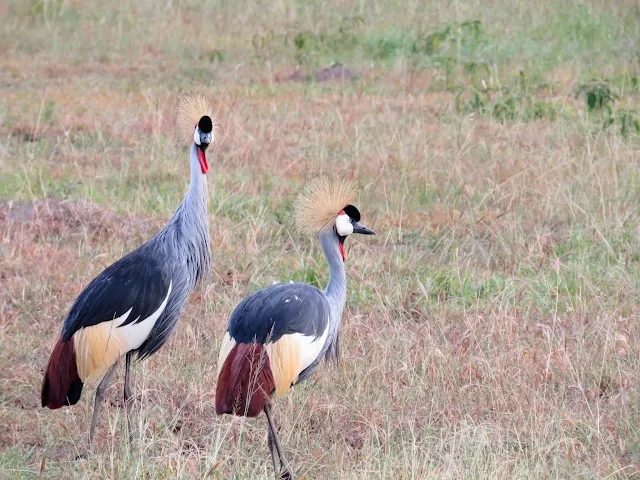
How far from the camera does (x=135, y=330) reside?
3.83 metres

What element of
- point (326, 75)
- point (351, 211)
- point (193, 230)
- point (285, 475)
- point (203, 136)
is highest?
point (326, 75)

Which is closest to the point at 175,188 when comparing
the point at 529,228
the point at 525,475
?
the point at 529,228

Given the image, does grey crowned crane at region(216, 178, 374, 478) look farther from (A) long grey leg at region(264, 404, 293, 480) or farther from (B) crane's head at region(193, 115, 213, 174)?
(B) crane's head at region(193, 115, 213, 174)

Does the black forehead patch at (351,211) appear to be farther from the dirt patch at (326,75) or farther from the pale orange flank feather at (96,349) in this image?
the dirt patch at (326,75)

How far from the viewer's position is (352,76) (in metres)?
9.07

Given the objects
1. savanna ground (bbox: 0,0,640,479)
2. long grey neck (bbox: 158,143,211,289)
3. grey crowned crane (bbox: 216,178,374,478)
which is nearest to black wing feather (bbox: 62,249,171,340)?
long grey neck (bbox: 158,143,211,289)

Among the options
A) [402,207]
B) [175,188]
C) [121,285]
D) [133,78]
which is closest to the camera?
[121,285]

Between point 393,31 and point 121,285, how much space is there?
667 cm

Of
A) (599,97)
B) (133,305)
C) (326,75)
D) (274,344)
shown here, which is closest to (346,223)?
(274,344)

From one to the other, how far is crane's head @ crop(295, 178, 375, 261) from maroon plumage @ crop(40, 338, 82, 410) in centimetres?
93

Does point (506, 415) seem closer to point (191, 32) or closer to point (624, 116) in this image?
point (624, 116)

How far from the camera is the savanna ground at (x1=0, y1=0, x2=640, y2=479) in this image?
365 centimetres

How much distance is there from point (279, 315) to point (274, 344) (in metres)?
0.10

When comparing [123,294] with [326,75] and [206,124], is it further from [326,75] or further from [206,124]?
[326,75]
